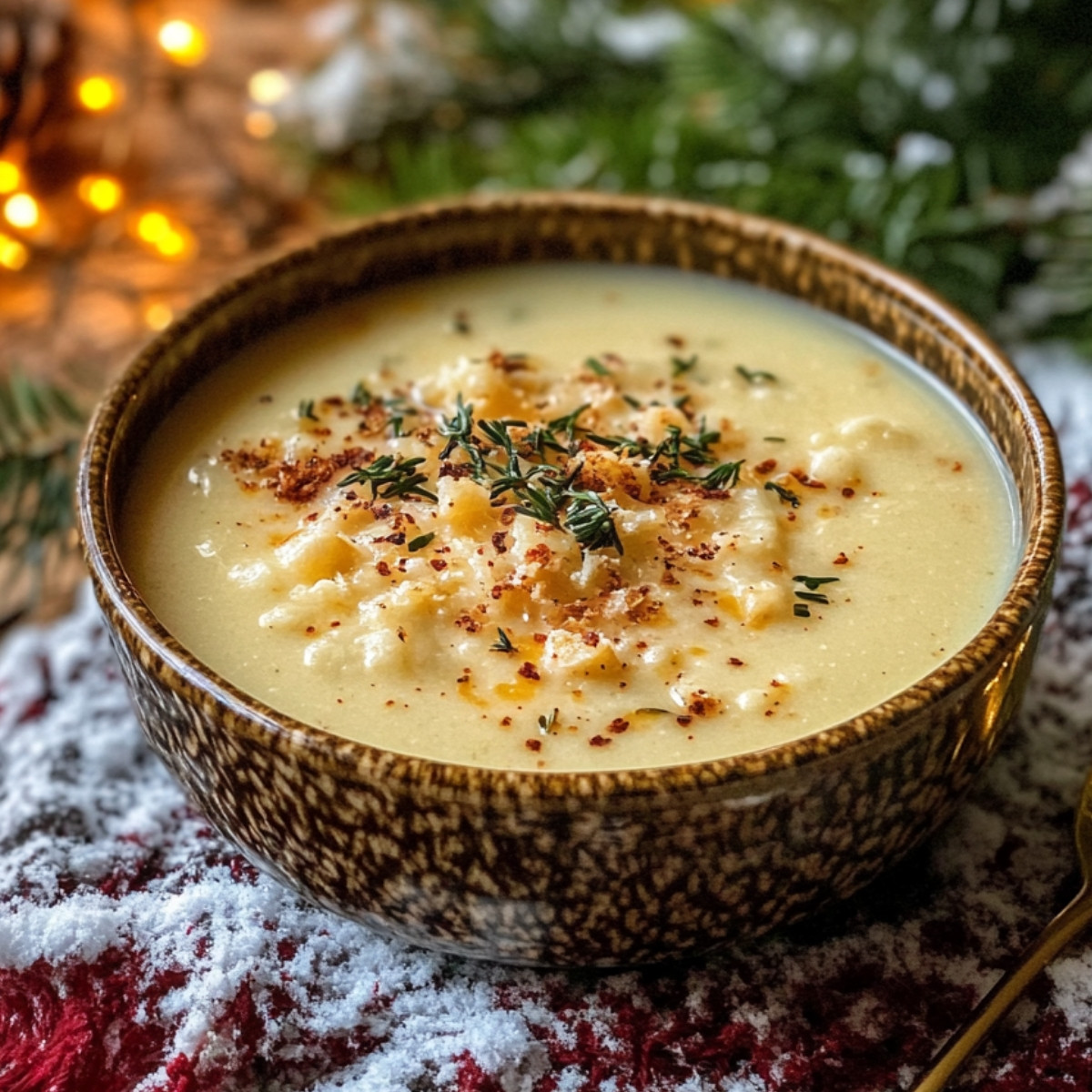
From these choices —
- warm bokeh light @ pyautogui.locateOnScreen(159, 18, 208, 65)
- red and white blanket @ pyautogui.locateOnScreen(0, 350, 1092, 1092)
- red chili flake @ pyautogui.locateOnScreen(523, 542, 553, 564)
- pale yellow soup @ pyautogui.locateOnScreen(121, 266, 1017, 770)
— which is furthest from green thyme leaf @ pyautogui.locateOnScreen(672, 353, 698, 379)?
warm bokeh light @ pyautogui.locateOnScreen(159, 18, 208, 65)

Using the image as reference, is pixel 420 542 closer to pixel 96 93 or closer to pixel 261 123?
pixel 96 93

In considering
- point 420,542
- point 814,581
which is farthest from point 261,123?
point 814,581

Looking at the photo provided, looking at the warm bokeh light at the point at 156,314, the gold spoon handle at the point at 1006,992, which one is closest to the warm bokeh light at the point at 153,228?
the warm bokeh light at the point at 156,314

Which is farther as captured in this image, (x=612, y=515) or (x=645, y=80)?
(x=645, y=80)

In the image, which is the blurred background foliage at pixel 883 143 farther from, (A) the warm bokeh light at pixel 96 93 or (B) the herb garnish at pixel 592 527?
(B) the herb garnish at pixel 592 527

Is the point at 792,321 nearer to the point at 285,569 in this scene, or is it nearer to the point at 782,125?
the point at 782,125

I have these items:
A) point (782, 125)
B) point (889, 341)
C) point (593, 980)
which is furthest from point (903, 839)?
point (782, 125)
